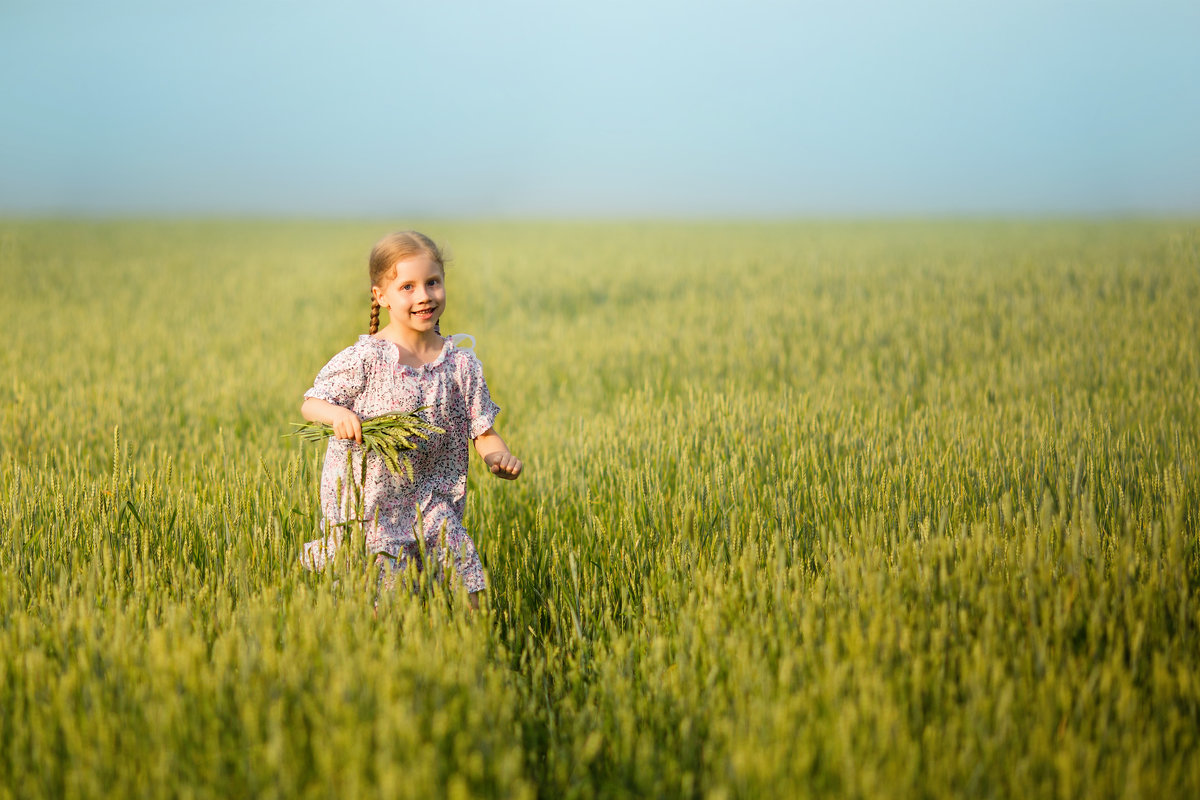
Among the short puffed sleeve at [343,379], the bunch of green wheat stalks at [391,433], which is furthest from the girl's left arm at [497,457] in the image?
the short puffed sleeve at [343,379]

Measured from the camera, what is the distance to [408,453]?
105 inches

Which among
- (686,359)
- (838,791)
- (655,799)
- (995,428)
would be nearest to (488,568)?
(655,799)

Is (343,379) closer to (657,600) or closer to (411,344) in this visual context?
(411,344)

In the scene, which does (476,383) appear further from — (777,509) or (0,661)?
(0,661)

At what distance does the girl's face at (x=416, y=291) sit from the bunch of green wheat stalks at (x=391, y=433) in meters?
0.31

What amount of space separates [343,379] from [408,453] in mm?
297

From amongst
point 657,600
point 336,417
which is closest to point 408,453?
point 336,417

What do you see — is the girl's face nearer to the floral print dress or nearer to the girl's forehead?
the girl's forehead

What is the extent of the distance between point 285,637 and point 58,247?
83.4 feet

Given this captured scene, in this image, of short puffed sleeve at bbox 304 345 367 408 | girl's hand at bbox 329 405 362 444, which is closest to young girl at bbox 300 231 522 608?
short puffed sleeve at bbox 304 345 367 408

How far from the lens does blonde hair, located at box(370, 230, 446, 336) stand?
8.76 ft

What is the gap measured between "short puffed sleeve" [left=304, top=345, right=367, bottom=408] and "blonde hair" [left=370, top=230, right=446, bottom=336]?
0.26 m

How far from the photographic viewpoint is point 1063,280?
1091 centimetres

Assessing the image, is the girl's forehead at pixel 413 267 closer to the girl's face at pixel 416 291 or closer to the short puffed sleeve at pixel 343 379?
the girl's face at pixel 416 291
